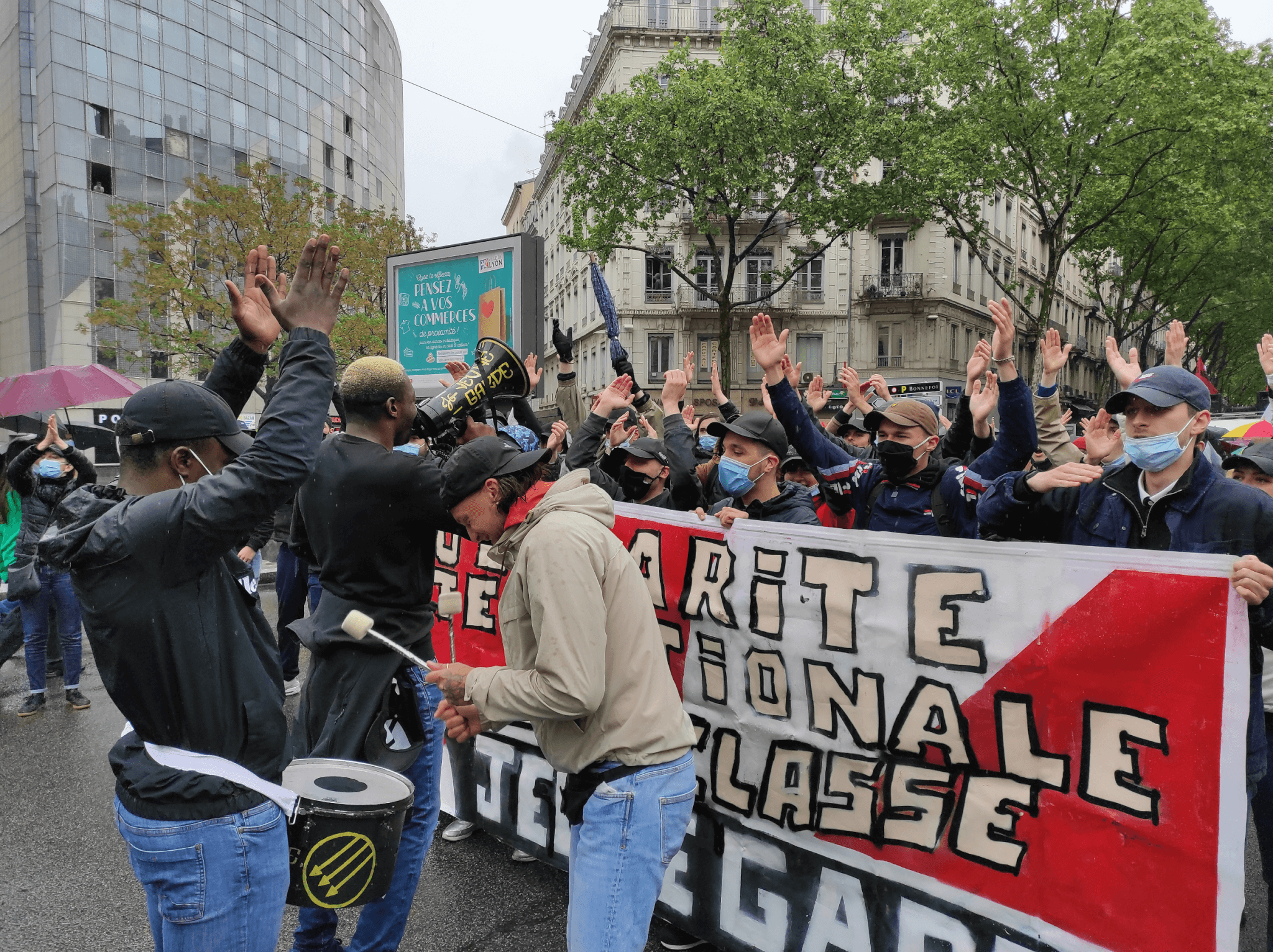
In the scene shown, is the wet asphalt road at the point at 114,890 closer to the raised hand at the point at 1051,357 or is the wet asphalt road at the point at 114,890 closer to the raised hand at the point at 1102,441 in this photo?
the raised hand at the point at 1102,441

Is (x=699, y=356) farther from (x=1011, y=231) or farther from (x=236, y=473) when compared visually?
(x=236, y=473)

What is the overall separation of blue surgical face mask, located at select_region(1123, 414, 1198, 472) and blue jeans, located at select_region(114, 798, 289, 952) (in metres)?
2.69

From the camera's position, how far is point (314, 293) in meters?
2.08

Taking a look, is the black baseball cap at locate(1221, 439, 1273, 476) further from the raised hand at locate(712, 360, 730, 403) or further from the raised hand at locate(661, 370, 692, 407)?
the raised hand at locate(712, 360, 730, 403)

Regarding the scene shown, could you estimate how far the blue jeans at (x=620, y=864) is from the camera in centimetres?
210

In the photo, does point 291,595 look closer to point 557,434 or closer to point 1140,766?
point 557,434

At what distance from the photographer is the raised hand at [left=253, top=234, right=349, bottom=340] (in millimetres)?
2064

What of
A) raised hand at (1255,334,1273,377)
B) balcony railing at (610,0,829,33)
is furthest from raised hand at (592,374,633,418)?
balcony railing at (610,0,829,33)

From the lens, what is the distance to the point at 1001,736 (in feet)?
7.99

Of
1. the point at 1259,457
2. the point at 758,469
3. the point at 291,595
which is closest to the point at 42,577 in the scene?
the point at 291,595

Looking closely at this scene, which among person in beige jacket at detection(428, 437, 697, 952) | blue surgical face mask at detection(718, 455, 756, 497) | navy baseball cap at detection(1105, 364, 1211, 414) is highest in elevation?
navy baseball cap at detection(1105, 364, 1211, 414)

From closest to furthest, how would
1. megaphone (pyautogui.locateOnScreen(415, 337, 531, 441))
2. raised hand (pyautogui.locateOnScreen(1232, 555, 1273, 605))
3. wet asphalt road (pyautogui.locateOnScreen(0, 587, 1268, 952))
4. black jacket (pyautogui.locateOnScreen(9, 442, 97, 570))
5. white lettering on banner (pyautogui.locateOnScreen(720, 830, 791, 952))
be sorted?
raised hand (pyautogui.locateOnScreen(1232, 555, 1273, 605)), white lettering on banner (pyautogui.locateOnScreen(720, 830, 791, 952)), wet asphalt road (pyautogui.locateOnScreen(0, 587, 1268, 952)), megaphone (pyautogui.locateOnScreen(415, 337, 531, 441)), black jacket (pyautogui.locateOnScreen(9, 442, 97, 570))

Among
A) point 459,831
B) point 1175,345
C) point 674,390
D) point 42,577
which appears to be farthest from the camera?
point 42,577

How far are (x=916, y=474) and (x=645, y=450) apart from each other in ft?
4.68
